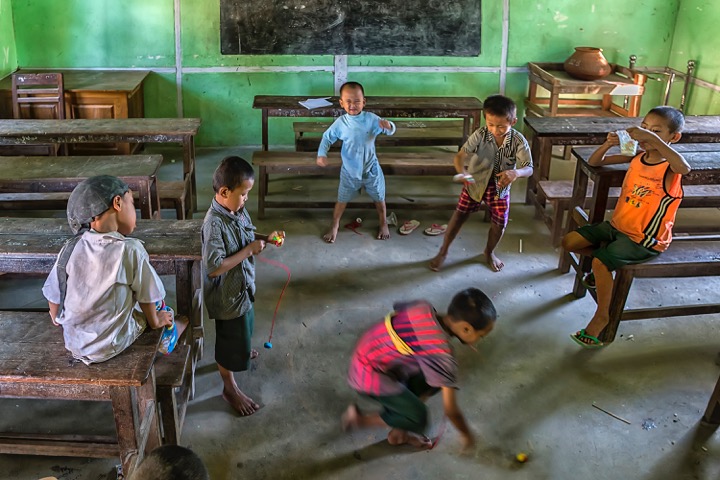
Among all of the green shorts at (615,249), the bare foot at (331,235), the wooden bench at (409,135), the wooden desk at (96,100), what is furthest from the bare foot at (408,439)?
the wooden desk at (96,100)

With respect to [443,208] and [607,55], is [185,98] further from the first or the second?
[607,55]

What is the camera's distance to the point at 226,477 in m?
3.04

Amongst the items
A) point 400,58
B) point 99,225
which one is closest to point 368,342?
point 99,225

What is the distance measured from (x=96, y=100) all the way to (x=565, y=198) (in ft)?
14.3

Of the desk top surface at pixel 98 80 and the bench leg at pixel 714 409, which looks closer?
the bench leg at pixel 714 409

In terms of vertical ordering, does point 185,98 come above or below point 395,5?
below

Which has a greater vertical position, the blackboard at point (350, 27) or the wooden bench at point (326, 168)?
the blackboard at point (350, 27)

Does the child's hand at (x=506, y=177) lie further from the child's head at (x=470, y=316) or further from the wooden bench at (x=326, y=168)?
the child's head at (x=470, y=316)

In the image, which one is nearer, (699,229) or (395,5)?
(699,229)

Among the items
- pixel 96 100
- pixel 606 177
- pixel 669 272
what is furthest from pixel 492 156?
pixel 96 100

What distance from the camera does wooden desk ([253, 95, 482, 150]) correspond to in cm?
606

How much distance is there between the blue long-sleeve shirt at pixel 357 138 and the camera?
16.7 ft

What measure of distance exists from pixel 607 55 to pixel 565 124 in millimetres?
2929

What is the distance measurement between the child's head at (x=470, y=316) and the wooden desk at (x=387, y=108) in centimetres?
371
